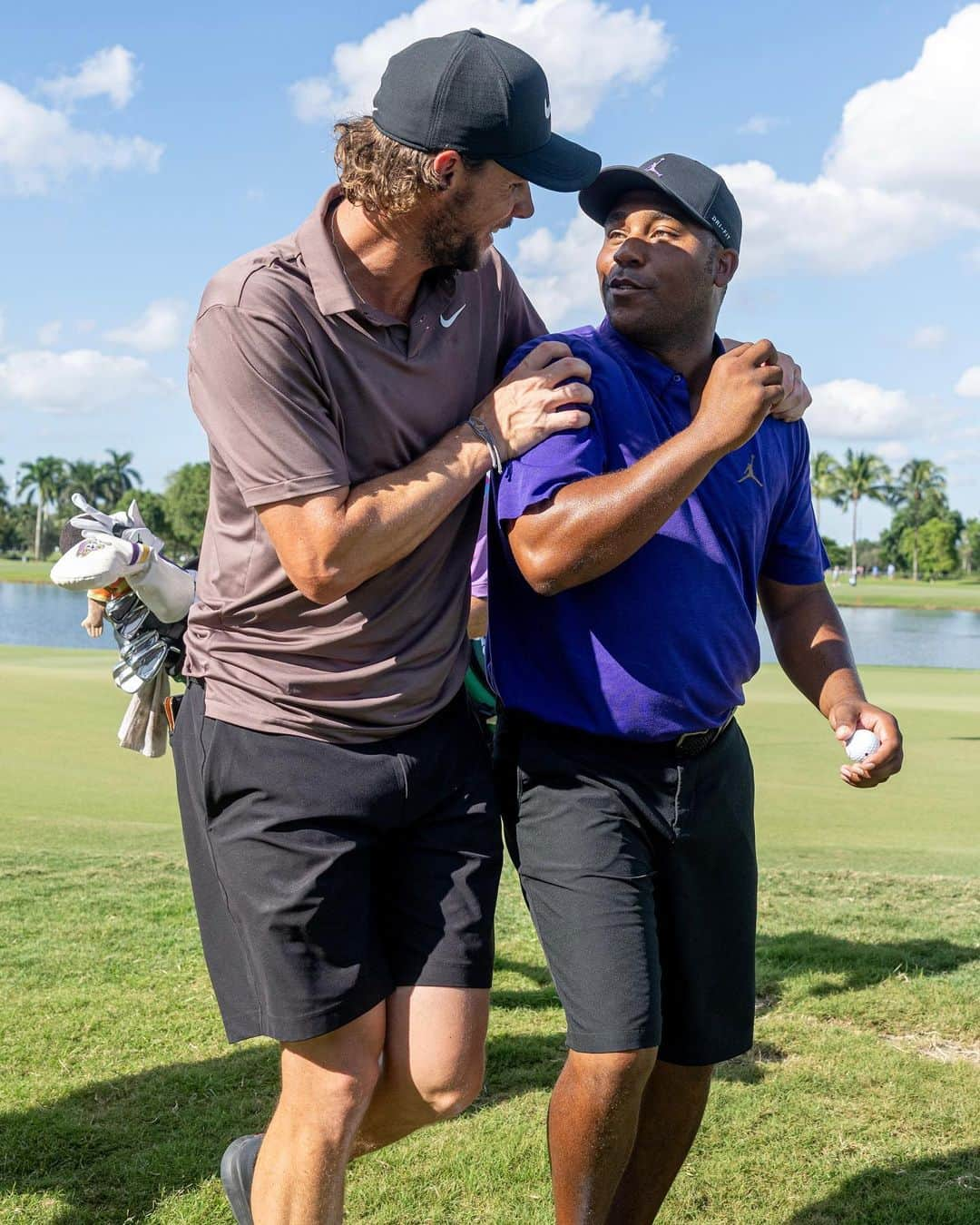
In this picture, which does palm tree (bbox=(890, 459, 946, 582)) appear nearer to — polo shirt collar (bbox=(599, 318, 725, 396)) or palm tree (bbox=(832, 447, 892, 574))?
palm tree (bbox=(832, 447, 892, 574))

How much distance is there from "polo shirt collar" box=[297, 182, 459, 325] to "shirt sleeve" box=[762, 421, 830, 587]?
1125mm

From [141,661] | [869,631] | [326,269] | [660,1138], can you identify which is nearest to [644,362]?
[326,269]

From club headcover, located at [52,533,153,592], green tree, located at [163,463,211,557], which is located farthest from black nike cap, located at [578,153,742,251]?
green tree, located at [163,463,211,557]

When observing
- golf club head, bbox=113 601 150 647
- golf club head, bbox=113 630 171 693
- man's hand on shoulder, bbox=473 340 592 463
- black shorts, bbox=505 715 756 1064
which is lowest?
black shorts, bbox=505 715 756 1064

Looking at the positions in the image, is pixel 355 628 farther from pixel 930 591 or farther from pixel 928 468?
pixel 928 468

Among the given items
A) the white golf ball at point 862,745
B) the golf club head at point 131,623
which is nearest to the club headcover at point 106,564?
the golf club head at point 131,623

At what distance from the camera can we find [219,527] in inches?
116

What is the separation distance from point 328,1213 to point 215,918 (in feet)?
2.19

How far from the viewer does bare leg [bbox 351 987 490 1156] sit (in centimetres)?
299

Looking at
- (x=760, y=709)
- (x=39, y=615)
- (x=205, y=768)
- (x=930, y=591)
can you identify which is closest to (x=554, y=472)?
(x=205, y=768)

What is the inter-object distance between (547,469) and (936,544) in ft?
432

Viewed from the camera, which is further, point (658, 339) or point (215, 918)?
point (658, 339)

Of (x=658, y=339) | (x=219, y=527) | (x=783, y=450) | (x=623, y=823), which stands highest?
(x=658, y=339)

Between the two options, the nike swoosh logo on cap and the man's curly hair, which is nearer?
the man's curly hair
